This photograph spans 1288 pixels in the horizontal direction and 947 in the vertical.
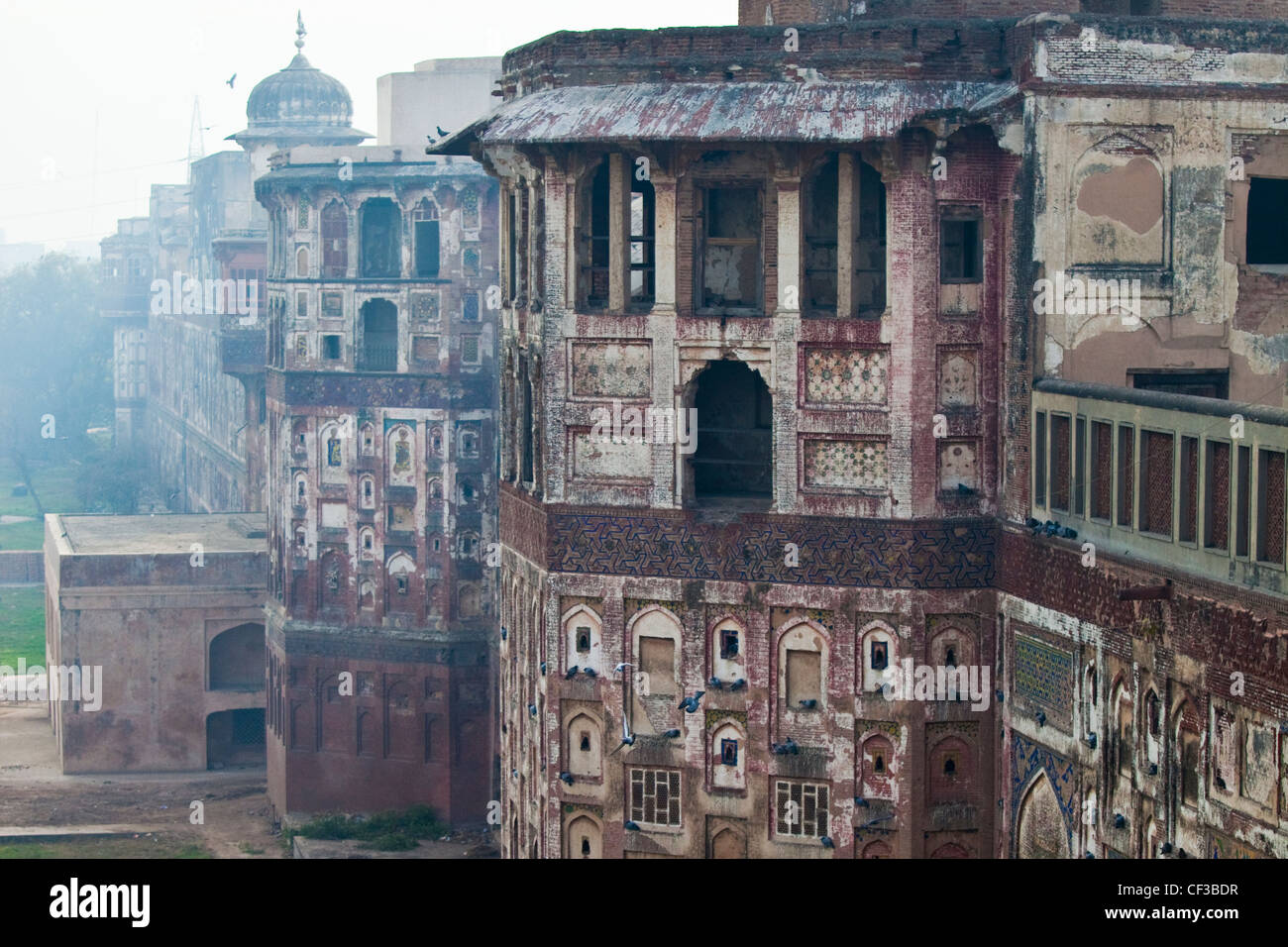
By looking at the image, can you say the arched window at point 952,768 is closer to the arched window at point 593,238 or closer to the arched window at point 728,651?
the arched window at point 728,651

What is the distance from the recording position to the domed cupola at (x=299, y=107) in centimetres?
6838

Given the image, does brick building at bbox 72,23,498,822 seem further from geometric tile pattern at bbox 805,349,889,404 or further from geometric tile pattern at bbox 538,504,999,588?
geometric tile pattern at bbox 805,349,889,404

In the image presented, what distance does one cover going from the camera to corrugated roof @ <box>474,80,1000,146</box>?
890 inches

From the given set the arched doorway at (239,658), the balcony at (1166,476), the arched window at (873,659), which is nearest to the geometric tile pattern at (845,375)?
the balcony at (1166,476)

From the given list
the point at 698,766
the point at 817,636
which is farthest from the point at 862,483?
the point at 698,766

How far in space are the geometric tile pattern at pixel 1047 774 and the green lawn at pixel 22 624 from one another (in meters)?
44.0

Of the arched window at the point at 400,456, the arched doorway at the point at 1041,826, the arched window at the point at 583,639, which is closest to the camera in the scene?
the arched doorway at the point at 1041,826

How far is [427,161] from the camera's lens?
142ft

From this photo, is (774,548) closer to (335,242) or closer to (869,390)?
(869,390)

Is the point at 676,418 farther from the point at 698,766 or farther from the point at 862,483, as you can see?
the point at 698,766

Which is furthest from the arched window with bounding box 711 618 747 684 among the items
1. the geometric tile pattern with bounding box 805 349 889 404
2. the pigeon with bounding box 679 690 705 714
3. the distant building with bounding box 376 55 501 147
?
the distant building with bounding box 376 55 501 147

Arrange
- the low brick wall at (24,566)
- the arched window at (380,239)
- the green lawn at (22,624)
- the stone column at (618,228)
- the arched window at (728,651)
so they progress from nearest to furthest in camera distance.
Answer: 1. the arched window at (728,651)
2. the stone column at (618,228)
3. the arched window at (380,239)
4. the green lawn at (22,624)
5. the low brick wall at (24,566)

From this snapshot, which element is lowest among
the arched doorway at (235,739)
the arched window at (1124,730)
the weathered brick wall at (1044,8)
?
the arched doorway at (235,739)

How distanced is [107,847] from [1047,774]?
24.4m
